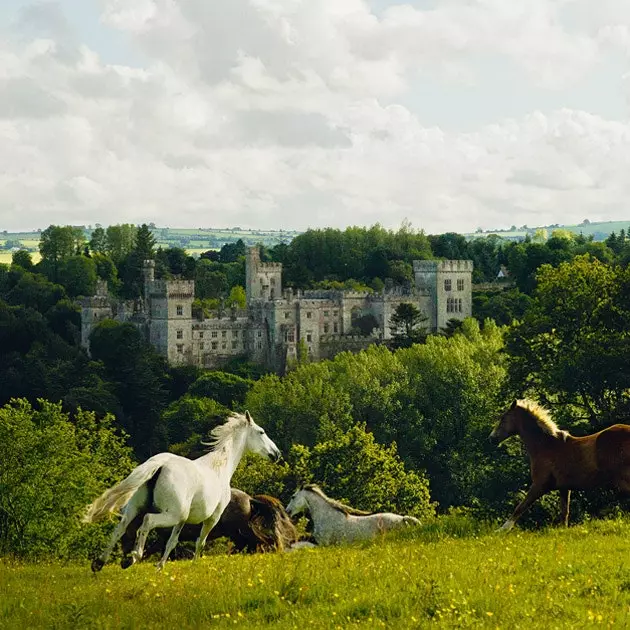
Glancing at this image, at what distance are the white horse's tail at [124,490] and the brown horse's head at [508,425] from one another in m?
5.47

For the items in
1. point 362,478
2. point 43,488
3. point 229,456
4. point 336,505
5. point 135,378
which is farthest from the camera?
point 135,378

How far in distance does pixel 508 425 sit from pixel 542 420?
2.24 ft

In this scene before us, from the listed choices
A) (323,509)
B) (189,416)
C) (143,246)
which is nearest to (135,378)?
(189,416)

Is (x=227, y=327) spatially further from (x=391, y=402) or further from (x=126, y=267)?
(x=391, y=402)

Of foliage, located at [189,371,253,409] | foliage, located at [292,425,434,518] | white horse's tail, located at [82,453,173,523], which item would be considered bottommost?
foliage, located at [189,371,253,409]

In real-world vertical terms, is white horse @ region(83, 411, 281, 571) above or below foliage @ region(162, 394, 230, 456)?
above

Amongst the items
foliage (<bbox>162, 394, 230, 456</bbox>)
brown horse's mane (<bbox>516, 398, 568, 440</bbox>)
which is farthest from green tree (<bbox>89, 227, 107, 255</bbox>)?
brown horse's mane (<bbox>516, 398, 568, 440</bbox>)

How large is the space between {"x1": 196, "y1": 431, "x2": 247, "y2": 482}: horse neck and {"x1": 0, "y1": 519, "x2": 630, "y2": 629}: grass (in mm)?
1199

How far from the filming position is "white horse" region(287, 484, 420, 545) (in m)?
19.3

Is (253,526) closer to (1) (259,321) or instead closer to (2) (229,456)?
(2) (229,456)

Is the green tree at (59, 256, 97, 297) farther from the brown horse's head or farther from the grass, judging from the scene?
the grass

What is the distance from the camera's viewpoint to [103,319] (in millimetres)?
103312

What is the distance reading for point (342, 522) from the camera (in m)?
19.7

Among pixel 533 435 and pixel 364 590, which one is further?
pixel 533 435
